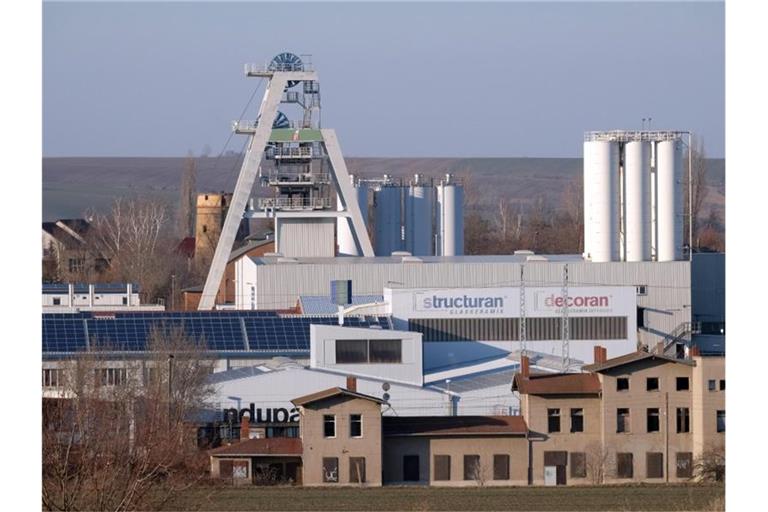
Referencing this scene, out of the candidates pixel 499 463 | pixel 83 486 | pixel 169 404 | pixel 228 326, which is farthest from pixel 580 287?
pixel 83 486

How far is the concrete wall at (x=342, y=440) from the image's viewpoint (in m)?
16.2

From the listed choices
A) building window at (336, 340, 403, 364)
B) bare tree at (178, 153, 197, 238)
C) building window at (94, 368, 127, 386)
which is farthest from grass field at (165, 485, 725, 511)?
bare tree at (178, 153, 197, 238)

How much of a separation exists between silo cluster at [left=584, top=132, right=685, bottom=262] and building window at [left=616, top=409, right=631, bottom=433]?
31.5 ft

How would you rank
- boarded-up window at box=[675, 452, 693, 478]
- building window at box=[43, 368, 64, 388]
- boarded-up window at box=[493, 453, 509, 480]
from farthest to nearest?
Result: building window at box=[43, 368, 64, 388] → boarded-up window at box=[493, 453, 509, 480] → boarded-up window at box=[675, 452, 693, 478]

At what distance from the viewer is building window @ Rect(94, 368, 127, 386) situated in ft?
57.3

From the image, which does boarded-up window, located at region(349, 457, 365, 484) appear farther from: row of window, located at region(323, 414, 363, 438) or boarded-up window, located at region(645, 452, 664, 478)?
boarded-up window, located at region(645, 452, 664, 478)

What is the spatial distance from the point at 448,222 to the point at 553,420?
1738 centimetres

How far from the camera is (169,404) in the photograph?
52.2 ft

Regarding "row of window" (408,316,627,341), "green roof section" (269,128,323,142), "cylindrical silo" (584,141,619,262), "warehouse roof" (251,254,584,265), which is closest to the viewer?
"row of window" (408,316,627,341)

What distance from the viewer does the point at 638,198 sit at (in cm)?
2603

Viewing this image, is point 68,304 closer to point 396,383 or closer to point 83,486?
point 396,383
